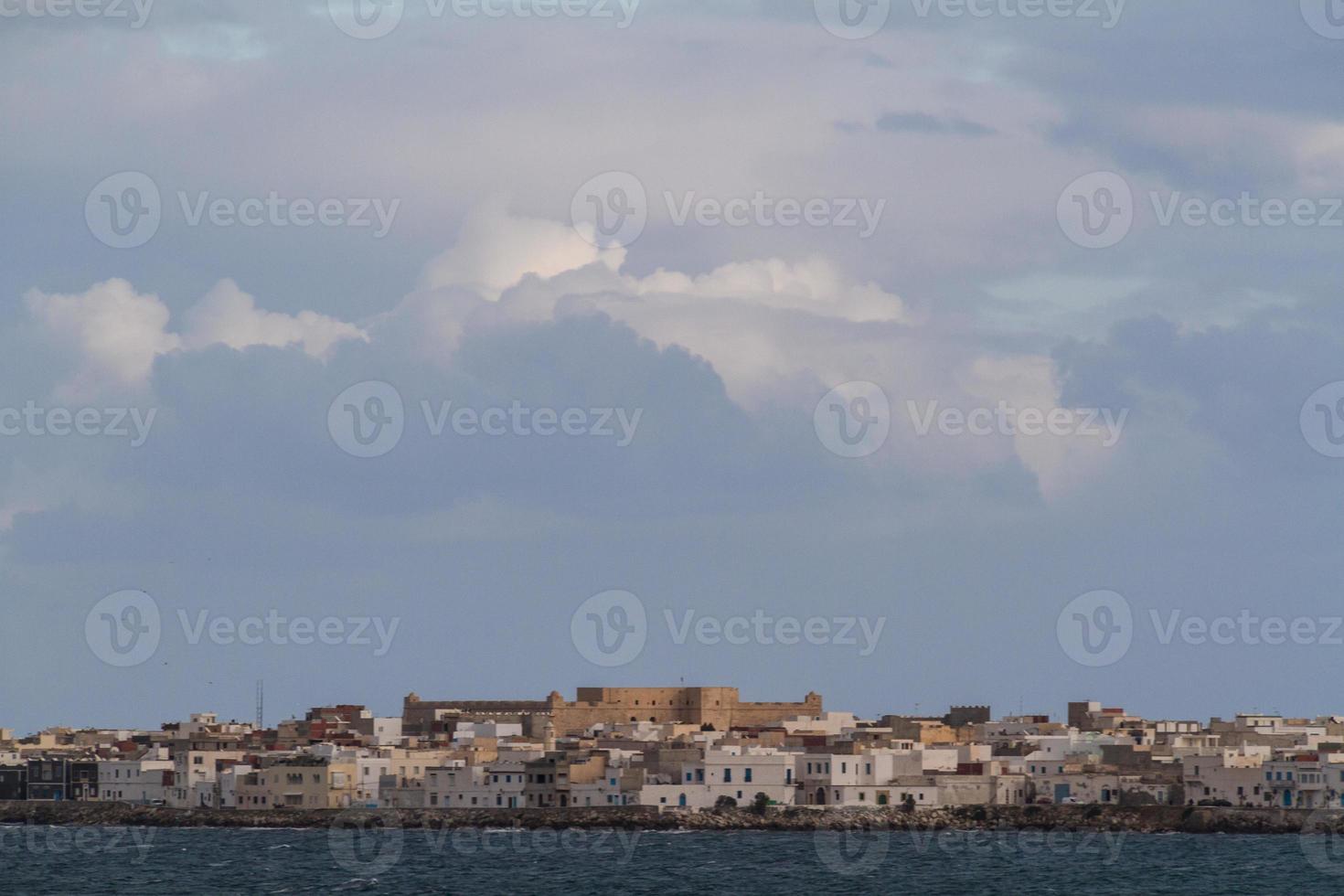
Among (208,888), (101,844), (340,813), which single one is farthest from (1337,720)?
(208,888)

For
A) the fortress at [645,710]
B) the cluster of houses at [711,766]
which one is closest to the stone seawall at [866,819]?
the cluster of houses at [711,766]

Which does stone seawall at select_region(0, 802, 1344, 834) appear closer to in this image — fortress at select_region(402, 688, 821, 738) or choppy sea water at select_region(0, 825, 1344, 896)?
choppy sea water at select_region(0, 825, 1344, 896)

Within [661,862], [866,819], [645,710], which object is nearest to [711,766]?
[866,819]

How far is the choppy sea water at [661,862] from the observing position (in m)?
91.0

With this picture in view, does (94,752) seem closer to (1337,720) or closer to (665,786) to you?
(665,786)

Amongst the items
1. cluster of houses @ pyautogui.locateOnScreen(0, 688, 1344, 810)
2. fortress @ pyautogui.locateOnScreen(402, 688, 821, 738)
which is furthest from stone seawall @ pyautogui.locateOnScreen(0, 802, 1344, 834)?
fortress @ pyautogui.locateOnScreen(402, 688, 821, 738)

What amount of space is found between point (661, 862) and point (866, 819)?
86.0ft

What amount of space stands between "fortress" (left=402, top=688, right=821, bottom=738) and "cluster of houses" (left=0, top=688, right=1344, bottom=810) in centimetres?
1021

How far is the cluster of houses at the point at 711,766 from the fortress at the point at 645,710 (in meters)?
10.2

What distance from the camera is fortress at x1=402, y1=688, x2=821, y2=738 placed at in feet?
569

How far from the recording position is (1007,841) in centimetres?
12162

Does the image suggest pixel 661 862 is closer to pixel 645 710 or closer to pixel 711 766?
pixel 711 766

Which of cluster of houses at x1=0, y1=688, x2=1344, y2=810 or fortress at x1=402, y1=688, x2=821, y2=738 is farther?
fortress at x1=402, y1=688, x2=821, y2=738

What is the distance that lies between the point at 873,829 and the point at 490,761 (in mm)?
20281
